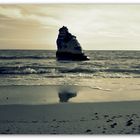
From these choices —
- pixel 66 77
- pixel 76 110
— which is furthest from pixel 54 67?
pixel 76 110

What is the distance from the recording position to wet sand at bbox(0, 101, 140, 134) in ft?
10.1

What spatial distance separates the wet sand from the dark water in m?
0.23

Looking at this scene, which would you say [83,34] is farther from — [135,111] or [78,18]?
[135,111]

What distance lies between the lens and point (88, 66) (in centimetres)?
323

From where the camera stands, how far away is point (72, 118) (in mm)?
3125

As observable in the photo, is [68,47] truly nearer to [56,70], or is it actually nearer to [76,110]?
[56,70]

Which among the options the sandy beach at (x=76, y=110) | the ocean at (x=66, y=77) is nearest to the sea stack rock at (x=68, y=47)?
the ocean at (x=66, y=77)

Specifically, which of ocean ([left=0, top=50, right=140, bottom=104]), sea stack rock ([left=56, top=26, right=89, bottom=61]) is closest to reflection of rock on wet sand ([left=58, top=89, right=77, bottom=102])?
ocean ([left=0, top=50, right=140, bottom=104])

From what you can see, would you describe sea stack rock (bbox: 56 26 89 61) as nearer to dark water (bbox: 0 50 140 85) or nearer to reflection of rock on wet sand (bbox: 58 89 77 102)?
dark water (bbox: 0 50 140 85)

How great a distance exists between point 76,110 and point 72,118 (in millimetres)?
74

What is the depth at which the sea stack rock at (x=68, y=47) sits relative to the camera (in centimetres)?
322

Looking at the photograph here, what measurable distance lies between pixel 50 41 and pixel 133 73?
0.75 meters

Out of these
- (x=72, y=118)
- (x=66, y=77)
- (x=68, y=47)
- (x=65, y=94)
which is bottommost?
(x=72, y=118)

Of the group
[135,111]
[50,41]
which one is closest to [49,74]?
[50,41]
